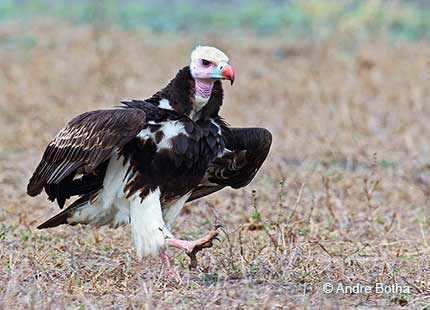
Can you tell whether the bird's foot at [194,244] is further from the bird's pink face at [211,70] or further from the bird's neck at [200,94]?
Answer: the bird's pink face at [211,70]

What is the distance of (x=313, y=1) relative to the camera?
15.6 m

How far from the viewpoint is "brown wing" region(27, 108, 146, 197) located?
5.79m

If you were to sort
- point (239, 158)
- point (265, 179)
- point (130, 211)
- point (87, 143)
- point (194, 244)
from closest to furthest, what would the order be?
point (194, 244) < point (87, 143) < point (130, 211) < point (239, 158) < point (265, 179)

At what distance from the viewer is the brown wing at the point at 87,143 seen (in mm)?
5793

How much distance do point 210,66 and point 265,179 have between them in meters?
3.50

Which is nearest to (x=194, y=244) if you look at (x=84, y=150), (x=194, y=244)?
(x=194, y=244)

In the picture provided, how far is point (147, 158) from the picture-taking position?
19.5ft

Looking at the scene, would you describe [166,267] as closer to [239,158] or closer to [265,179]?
[239,158]

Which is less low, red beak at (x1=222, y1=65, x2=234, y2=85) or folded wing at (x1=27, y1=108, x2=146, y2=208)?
red beak at (x1=222, y1=65, x2=234, y2=85)

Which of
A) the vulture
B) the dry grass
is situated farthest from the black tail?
the dry grass

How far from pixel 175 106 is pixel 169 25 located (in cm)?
1210

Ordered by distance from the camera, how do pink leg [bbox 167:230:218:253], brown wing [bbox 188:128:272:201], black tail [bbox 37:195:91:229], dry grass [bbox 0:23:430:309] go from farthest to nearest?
1. brown wing [bbox 188:128:272:201]
2. black tail [bbox 37:195:91:229]
3. pink leg [bbox 167:230:218:253]
4. dry grass [bbox 0:23:430:309]

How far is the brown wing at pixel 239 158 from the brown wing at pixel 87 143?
2.86ft

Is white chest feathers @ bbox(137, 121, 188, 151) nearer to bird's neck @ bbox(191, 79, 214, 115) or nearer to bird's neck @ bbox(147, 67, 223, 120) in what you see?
bird's neck @ bbox(147, 67, 223, 120)
